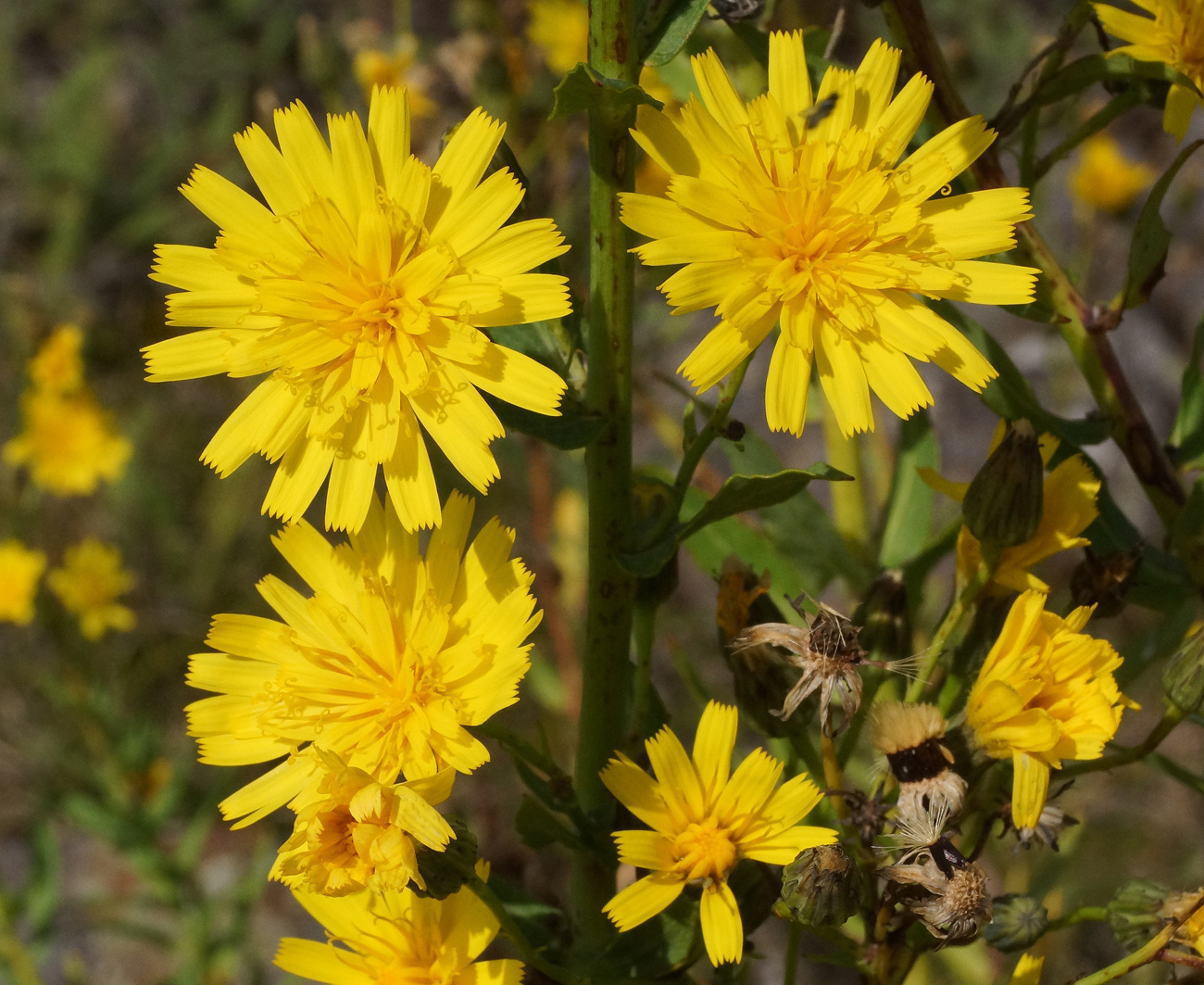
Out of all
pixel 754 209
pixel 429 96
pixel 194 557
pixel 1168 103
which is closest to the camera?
pixel 754 209

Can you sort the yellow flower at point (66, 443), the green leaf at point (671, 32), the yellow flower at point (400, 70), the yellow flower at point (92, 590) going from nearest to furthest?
the green leaf at point (671, 32) → the yellow flower at point (400, 70) → the yellow flower at point (92, 590) → the yellow flower at point (66, 443)

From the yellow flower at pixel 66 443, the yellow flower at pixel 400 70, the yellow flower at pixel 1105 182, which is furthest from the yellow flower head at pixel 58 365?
the yellow flower at pixel 1105 182

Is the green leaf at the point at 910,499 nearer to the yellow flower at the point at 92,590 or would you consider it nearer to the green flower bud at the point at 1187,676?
the green flower bud at the point at 1187,676

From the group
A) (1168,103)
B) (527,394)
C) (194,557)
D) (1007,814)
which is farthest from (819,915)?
(194,557)

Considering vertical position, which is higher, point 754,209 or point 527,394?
point 754,209

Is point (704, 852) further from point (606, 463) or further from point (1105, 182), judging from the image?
point (1105, 182)

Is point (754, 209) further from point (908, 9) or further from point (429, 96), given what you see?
point (429, 96)

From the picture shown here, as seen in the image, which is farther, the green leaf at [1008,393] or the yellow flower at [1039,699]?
the green leaf at [1008,393]

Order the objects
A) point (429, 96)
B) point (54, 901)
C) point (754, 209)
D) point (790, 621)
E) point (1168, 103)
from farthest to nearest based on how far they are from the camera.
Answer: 1. point (429, 96)
2. point (54, 901)
3. point (790, 621)
4. point (1168, 103)
5. point (754, 209)
